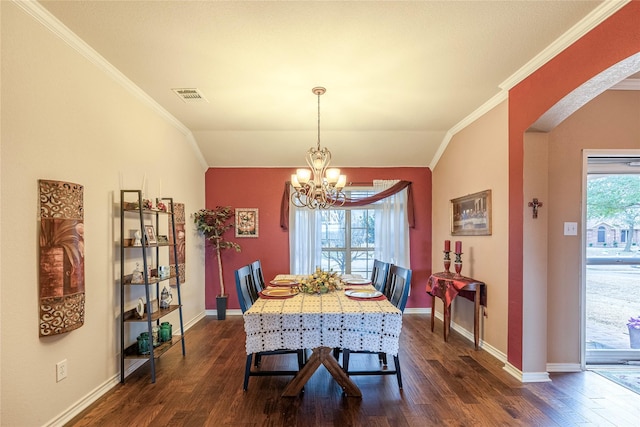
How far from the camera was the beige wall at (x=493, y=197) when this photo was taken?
3.08 meters

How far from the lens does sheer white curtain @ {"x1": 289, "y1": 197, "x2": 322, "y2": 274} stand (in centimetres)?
499

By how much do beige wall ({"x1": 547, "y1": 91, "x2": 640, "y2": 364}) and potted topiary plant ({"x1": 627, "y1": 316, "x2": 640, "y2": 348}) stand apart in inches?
25.9

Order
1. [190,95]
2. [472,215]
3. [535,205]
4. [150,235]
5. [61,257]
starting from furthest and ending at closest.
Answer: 1. [472,215]
2. [190,95]
3. [150,235]
4. [535,205]
5. [61,257]

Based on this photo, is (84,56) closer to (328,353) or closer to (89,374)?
(89,374)

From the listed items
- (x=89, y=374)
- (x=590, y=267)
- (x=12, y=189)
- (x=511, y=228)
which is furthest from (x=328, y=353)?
(x=590, y=267)

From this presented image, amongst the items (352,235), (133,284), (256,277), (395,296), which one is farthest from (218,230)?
(395,296)

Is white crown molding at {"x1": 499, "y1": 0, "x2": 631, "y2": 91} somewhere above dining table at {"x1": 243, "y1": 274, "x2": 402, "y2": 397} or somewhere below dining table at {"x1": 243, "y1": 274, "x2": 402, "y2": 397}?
above

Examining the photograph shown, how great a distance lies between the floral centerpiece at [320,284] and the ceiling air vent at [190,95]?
210 cm

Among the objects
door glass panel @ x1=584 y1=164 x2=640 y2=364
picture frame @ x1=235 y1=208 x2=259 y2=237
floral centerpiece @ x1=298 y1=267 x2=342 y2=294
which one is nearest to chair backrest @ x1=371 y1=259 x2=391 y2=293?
floral centerpiece @ x1=298 y1=267 x2=342 y2=294

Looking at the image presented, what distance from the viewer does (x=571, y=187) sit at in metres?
2.86

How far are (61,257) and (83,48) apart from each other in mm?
1495

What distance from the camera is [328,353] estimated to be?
2.46 metres

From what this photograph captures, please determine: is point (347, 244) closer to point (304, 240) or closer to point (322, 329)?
point (304, 240)

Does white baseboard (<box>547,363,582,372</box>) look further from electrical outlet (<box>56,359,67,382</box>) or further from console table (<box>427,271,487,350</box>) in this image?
electrical outlet (<box>56,359,67,382</box>)
